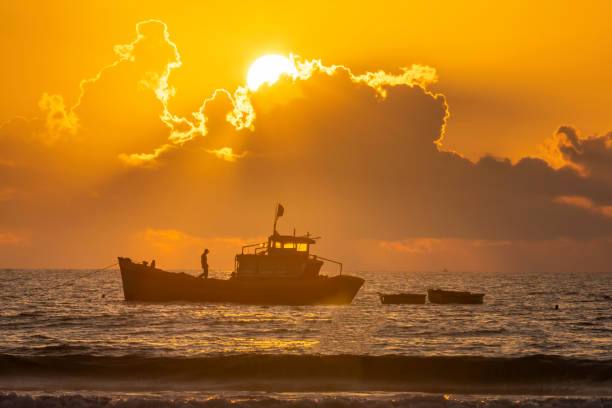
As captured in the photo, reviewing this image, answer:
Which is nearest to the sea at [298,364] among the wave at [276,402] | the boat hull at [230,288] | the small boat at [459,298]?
the wave at [276,402]

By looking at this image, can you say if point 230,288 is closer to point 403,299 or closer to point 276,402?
point 403,299

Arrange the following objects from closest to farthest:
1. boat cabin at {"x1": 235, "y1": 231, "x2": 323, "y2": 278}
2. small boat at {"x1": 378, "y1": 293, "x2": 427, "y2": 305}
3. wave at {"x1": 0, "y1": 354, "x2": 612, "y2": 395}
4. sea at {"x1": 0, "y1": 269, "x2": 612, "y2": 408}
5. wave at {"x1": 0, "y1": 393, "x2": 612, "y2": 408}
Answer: wave at {"x1": 0, "y1": 393, "x2": 612, "y2": 408}, sea at {"x1": 0, "y1": 269, "x2": 612, "y2": 408}, wave at {"x1": 0, "y1": 354, "x2": 612, "y2": 395}, boat cabin at {"x1": 235, "y1": 231, "x2": 323, "y2": 278}, small boat at {"x1": 378, "y1": 293, "x2": 427, "y2": 305}

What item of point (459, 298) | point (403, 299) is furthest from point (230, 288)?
point (459, 298)

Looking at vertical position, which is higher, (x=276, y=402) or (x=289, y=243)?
(x=289, y=243)

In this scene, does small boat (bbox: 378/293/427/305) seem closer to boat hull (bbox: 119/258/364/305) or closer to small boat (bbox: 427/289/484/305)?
small boat (bbox: 427/289/484/305)

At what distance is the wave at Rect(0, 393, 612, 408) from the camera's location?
15.7m

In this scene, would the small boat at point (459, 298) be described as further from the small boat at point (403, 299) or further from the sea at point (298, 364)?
the sea at point (298, 364)

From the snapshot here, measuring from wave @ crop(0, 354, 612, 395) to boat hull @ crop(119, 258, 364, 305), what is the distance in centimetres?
3092

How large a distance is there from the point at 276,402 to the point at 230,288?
39.4 metres

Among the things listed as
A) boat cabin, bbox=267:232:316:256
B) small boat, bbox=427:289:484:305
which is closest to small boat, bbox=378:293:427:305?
small boat, bbox=427:289:484:305

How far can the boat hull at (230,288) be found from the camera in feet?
181

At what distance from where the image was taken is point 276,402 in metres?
16.3

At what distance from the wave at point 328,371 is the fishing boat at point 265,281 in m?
30.9

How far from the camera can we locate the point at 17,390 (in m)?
18.9
